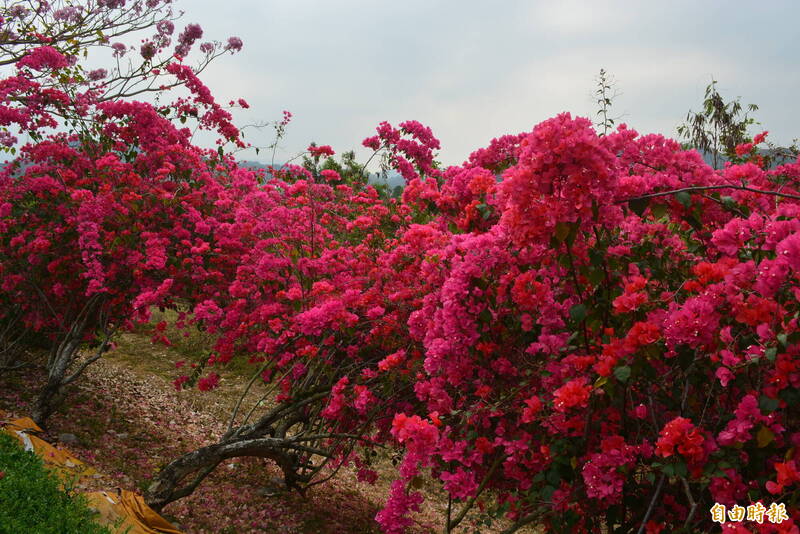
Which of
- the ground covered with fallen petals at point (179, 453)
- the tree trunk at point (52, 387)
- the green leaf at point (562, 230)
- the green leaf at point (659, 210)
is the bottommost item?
the ground covered with fallen petals at point (179, 453)

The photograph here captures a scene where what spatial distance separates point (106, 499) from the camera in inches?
148

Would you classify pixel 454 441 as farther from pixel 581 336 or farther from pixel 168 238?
pixel 168 238

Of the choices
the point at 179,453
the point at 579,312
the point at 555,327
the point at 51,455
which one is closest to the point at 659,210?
the point at 579,312

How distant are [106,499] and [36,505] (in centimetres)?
46

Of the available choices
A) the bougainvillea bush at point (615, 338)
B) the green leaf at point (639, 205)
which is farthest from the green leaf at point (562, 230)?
the green leaf at point (639, 205)

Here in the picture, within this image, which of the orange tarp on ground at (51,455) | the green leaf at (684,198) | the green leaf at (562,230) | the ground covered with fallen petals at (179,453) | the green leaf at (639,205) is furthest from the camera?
the ground covered with fallen petals at (179,453)

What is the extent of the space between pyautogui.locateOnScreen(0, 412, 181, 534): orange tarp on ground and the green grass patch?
136 millimetres

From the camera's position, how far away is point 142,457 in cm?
562

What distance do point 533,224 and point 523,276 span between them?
0.39m

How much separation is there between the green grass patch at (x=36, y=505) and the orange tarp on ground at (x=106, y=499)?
0.14 metres

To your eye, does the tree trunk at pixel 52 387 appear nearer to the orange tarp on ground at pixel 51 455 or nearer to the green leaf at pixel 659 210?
the orange tarp on ground at pixel 51 455

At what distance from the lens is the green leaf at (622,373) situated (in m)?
1.75

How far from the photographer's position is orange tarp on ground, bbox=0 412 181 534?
364 centimetres

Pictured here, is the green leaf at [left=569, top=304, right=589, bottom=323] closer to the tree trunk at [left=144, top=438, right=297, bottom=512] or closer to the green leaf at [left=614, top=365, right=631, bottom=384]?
the green leaf at [left=614, top=365, right=631, bottom=384]
